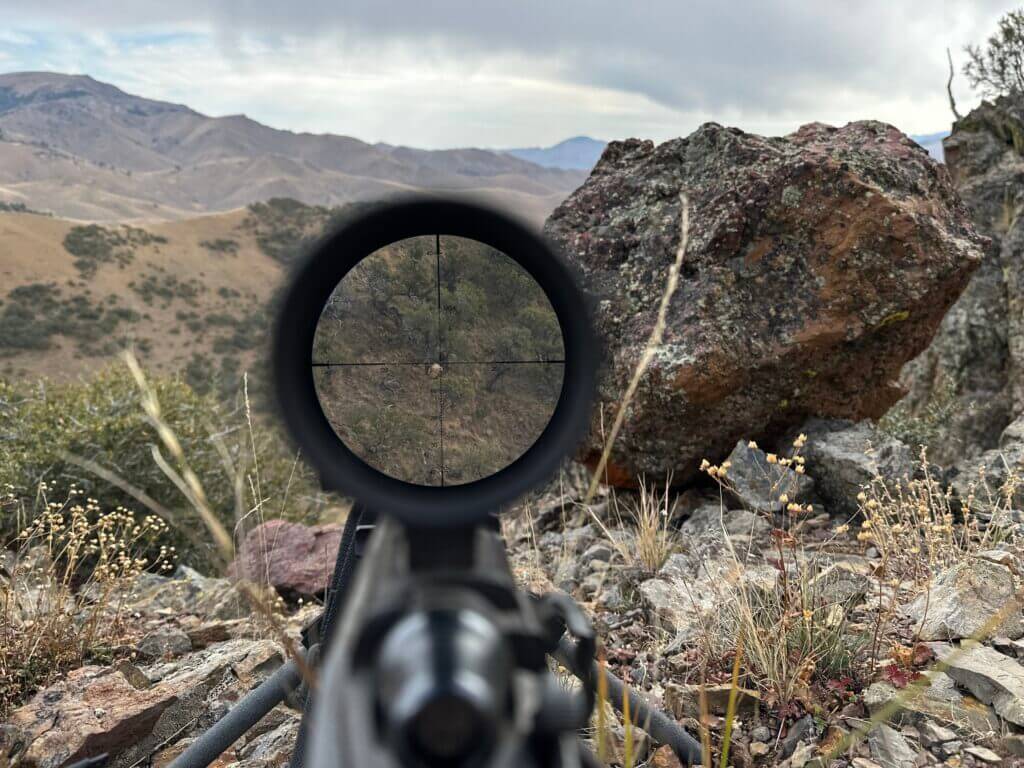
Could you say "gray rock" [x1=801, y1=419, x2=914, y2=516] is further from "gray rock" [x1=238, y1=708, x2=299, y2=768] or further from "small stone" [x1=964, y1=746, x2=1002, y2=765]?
"gray rock" [x1=238, y1=708, x2=299, y2=768]

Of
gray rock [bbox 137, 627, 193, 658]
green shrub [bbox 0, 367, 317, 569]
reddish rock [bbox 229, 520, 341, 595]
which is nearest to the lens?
gray rock [bbox 137, 627, 193, 658]

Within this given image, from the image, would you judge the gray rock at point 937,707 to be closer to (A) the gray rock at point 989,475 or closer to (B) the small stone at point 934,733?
(B) the small stone at point 934,733

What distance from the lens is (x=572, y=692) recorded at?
2564 mm

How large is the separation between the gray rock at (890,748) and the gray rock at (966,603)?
499 millimetres

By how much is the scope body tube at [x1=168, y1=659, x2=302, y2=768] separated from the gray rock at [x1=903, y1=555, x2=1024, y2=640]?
6.93ft

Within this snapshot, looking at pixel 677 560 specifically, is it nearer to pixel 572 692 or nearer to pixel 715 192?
pixel 572 692

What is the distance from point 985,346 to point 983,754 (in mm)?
6754

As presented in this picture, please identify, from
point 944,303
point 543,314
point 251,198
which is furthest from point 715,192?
point 251,198

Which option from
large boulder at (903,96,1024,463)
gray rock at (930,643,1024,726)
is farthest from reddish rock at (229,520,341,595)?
large boulder at (903,96,1024,463)

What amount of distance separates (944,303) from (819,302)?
886 millimetres

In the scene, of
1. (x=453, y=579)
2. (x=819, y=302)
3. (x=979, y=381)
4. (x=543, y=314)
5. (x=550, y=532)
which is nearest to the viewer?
(x=453, y=579)

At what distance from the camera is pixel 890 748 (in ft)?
7.12

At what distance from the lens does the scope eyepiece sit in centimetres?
74

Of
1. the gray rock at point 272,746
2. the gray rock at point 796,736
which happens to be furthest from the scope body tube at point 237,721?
the gray rock at point 796,736
